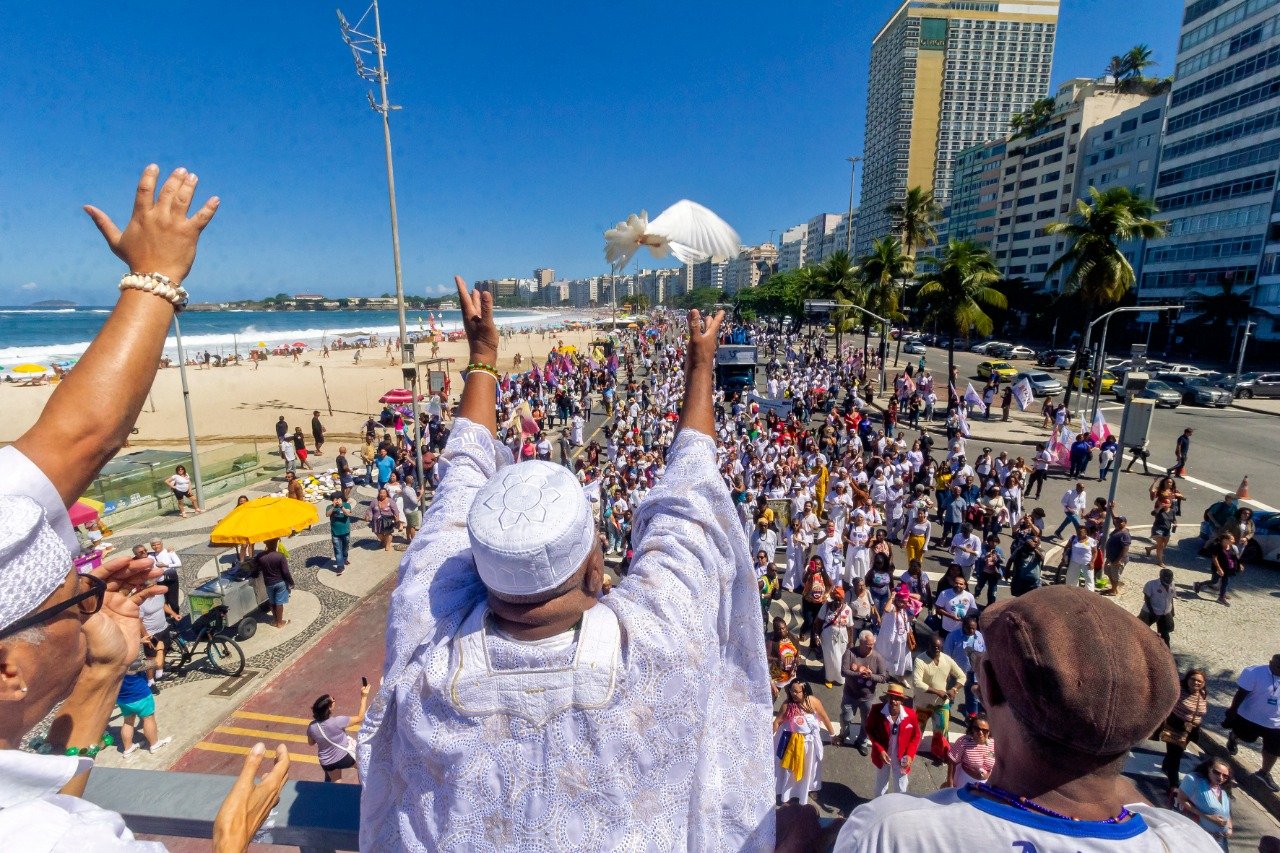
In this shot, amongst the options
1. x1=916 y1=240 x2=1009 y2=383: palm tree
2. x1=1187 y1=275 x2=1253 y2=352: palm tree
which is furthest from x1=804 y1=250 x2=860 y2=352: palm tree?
x1=1187 y1=275 x2=1253 y2=352: palm tree

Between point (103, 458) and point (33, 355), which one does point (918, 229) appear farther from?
point (33, 355)

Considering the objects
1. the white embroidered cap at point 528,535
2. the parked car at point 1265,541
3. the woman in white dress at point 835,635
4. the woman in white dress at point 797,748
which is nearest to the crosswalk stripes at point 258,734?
the woman in white dress at point 797,748

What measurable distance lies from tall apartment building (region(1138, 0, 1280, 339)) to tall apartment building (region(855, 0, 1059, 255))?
60.3 metres

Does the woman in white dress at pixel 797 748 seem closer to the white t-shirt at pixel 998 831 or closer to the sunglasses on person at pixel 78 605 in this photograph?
the white t-shirt at pixel 998 831

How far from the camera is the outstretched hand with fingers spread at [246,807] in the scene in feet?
3.61

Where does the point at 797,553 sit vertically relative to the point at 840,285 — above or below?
below

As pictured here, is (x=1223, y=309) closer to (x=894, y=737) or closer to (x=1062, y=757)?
(x=894, y=737)

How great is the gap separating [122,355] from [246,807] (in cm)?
92

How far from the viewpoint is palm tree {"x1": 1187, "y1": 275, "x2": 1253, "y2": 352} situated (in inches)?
1617

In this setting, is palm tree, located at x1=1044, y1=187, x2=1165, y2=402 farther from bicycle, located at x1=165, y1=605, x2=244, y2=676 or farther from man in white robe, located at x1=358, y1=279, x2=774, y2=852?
man in white robe, located at x1=358, y1=279, x2=774, y2=852

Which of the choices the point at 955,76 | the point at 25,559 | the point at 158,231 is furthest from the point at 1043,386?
the point at 955,76

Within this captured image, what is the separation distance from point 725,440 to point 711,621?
16381 millimetres

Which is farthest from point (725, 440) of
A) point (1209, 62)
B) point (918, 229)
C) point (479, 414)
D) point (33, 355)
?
point (33, 355)

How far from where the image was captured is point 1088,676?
3.62 ft
